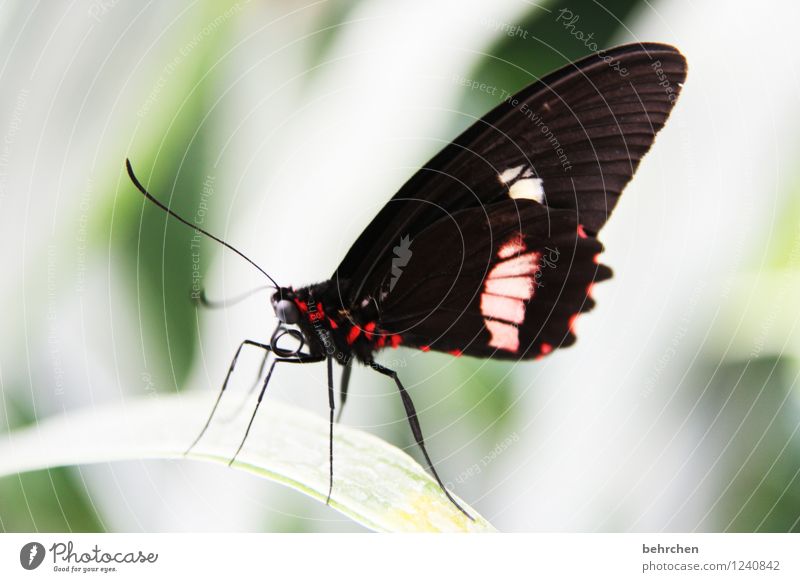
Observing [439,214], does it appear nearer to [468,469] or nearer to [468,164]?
[468,164]

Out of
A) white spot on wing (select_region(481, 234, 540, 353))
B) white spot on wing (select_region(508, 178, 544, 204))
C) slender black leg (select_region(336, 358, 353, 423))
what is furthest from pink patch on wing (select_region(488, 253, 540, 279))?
slender black leg (select_region(336, 358, 353, 423))

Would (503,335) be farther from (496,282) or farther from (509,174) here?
(509,174)

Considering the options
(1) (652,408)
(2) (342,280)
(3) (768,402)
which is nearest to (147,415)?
(2) (342,280)

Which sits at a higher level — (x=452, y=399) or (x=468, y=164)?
(x=468, y=164)

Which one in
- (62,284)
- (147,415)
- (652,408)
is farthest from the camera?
(652,408)

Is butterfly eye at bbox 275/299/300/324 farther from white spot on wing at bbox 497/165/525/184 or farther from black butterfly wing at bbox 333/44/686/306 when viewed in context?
white spot on wing at bbox 497/165/525/184

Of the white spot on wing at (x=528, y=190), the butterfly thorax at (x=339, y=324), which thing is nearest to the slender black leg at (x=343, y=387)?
the butterfly thorax at (x=339, y=324)
